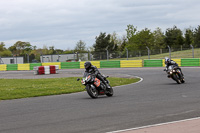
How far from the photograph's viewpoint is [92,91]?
40.6 feet

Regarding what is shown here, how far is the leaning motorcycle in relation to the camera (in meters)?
12.2

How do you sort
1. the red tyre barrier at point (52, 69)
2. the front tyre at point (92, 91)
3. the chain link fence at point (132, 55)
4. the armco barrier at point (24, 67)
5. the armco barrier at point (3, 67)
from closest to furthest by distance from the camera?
the front tyre at point (92, 91)
the red tyre barrier at point (52, 69)
the chain link fence at point (132, 55)
the armco barrier at point (24, 67)
the armco barrier at point (3, 67)

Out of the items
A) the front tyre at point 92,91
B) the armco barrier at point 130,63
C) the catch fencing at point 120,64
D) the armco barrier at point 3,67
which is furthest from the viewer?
the armco barrier at point 3,67

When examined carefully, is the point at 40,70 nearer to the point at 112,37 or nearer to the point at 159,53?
the point at 159,53

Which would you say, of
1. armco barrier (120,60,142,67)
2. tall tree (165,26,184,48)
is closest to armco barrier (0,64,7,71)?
armco barrier (120,60,142,67)

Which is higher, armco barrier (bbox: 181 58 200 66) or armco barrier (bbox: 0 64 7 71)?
armco barrier (bbox: 181 58 200 66)

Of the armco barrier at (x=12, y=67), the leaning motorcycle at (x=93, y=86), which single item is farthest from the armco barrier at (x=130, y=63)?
the leaning motorcycle at (x=93, y=86)

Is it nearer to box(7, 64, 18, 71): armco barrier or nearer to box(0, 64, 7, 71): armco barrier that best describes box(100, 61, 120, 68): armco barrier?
box(7, 64, 18, 71): armco barrier

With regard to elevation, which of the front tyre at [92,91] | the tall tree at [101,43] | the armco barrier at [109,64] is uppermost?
the tall tree at [101,43]

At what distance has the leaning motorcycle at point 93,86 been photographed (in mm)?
12234

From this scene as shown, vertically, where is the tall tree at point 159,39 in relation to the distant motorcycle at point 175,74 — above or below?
above

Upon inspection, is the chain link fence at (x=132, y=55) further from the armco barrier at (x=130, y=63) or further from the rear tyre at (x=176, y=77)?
the rear tyre at (x=176, y=77)

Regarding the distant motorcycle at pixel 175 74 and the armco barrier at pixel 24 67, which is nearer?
the distant motorcycle at pixel 175 74

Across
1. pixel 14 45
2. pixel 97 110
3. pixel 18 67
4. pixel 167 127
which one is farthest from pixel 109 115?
pixel 14 45
